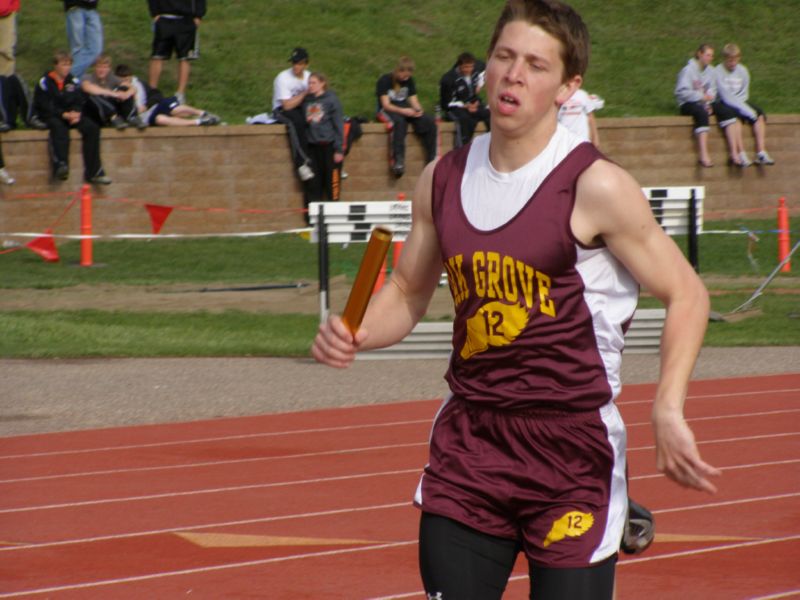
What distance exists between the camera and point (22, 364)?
11.4m

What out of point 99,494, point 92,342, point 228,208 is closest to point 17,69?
point 228,208

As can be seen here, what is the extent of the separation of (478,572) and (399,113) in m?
17.6

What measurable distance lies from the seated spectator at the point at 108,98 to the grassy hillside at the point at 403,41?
289 centimetres

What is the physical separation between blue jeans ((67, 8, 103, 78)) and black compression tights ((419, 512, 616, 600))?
17.6 meters

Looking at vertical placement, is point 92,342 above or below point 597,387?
below

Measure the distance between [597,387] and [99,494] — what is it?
4257mm

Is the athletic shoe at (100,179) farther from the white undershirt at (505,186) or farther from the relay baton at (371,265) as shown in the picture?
the relay baton at (371,265)

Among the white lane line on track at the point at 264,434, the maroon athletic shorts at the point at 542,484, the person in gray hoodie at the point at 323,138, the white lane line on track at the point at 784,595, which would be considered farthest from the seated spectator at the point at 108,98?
the maroon athletic shorts at the point at 542,484

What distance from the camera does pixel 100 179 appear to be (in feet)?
63.8

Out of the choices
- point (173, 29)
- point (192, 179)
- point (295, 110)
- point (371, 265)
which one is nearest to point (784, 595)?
point (371, 265)

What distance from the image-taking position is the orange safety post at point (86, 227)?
17656 millimetres

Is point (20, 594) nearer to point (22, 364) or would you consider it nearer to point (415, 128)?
point (22, 364)

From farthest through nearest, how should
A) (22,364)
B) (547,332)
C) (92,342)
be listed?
(92,342), (22,364), (547,332)

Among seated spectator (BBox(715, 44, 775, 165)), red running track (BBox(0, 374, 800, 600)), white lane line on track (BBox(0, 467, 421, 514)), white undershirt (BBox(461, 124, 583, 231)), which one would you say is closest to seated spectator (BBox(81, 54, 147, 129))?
seated spectator (BBox(715, 44, 775, 165))
